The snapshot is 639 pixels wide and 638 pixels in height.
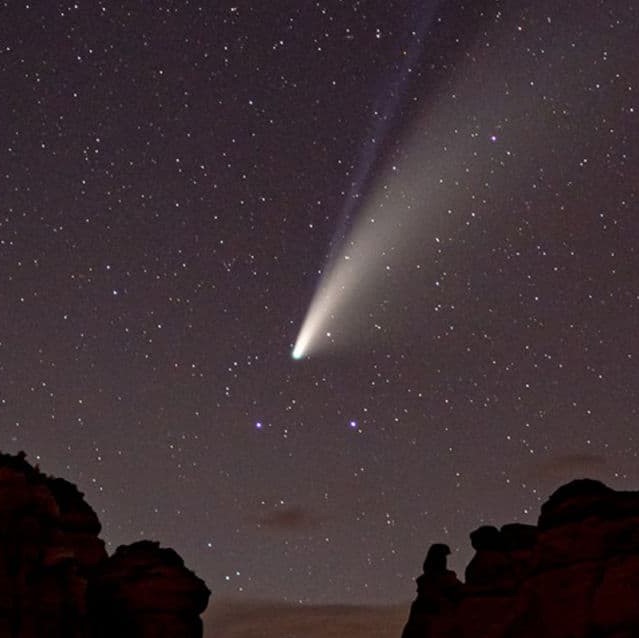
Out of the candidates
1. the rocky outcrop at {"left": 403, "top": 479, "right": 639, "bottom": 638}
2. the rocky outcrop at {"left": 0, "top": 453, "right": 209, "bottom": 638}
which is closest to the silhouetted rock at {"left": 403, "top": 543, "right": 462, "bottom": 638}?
the rocky outcrop at {"left": 403, "top": 479, "right": 639, "bottom": 638}

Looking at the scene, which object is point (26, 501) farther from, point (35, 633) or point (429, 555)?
point (429, 555)

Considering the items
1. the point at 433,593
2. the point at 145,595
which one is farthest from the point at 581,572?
the point at 145,595

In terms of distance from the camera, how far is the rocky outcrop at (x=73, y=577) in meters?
33.8

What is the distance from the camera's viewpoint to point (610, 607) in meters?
36.9

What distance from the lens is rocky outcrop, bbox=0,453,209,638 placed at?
111 ft

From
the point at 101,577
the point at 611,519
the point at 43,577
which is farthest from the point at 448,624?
the point at 43,577

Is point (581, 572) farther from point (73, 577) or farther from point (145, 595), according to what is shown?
point (73, 577)

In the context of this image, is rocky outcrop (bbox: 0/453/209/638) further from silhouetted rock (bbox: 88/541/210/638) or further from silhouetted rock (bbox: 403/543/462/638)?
silhouetted rock (bbox: 403/543/462/638)

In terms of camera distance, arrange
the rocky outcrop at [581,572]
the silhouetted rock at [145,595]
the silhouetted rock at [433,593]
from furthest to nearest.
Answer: the silhouetted rock at [433,593], the silhouetted rock at [145,595], the rocky outcrop at [581,572]

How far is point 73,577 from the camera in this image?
35938 mm

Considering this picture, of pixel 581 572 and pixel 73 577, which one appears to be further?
pixel 581 572

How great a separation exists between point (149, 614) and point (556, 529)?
20745 millimetres

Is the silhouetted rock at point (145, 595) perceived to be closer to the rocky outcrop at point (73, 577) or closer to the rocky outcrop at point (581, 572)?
the rocky outcrop at point (73, 577)

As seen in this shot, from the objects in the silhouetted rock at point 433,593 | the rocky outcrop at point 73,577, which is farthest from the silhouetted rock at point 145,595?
the silhouetted rock at point 433,593
